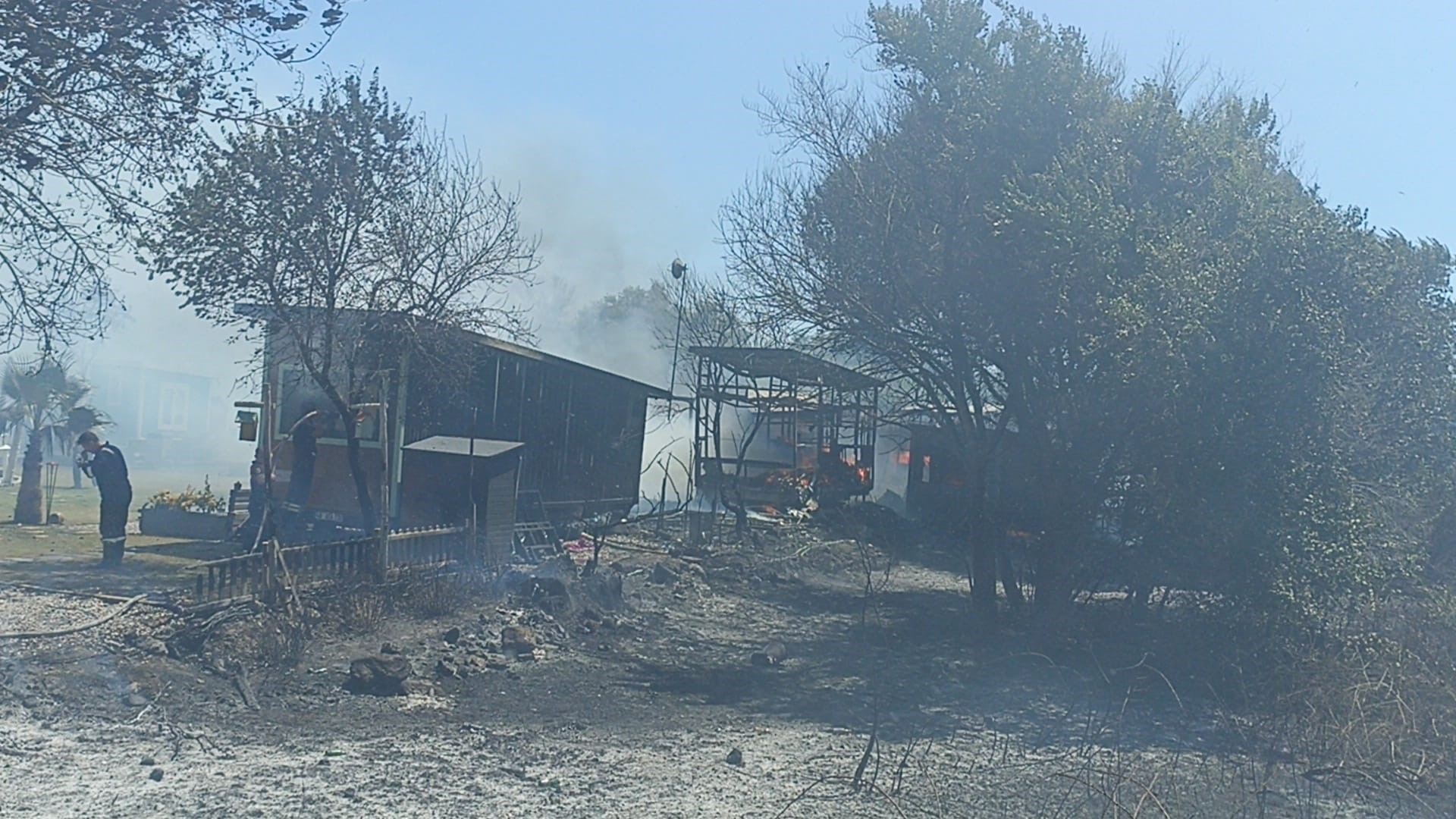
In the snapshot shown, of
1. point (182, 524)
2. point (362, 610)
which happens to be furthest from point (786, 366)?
point (362, 610)

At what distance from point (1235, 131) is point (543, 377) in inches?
406

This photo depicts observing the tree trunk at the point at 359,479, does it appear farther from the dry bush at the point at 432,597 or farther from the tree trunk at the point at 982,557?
the tree trunk at the point at 982,557

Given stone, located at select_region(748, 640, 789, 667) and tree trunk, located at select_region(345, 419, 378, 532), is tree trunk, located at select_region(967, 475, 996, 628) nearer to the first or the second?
stone, located at select_region(748, 640, 789, 667)

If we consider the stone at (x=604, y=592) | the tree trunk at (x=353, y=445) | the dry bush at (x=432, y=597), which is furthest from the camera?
the stone at (x=604, y=592)

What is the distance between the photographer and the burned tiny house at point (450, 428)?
13.5 meters

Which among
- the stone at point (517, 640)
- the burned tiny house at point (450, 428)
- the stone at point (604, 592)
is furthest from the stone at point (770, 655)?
the burned tiny house at point (450, 428)

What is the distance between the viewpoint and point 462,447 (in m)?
14.0

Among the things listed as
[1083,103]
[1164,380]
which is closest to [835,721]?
[1164,380]

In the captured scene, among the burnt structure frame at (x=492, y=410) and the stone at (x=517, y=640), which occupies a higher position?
the burnt structure frame at (x=492, y=410)

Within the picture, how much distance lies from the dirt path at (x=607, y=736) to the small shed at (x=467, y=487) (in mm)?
2130

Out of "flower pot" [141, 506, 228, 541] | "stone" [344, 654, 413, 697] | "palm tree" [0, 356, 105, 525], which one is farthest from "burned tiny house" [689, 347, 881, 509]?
"palm tree" [0, 356, 105, 525]

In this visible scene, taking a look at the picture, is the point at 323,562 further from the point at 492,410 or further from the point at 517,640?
the point at 492,410

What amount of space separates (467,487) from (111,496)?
3832 mm

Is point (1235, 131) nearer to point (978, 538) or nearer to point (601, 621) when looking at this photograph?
point (978, 538)
